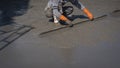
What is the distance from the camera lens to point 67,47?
875 cm

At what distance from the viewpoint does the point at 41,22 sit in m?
11.1

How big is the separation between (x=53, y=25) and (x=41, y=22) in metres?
0.57

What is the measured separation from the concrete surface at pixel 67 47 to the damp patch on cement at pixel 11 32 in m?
0.18

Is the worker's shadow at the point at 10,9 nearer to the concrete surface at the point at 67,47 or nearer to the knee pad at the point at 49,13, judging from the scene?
the concrete surface at the point at 67,47

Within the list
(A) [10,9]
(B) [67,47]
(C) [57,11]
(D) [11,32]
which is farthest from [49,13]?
(A) [10,9]

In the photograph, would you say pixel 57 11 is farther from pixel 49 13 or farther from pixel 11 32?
pixel 11 32

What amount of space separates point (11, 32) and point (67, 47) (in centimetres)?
219

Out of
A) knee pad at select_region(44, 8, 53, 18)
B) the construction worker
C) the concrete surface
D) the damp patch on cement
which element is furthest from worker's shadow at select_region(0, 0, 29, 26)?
the construction worker

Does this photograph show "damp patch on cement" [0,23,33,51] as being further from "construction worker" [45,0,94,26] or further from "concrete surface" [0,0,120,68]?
"construction worker" [45,0,94,26]

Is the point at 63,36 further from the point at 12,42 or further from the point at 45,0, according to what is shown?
the point at 45,0

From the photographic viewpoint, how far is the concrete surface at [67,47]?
7742mm

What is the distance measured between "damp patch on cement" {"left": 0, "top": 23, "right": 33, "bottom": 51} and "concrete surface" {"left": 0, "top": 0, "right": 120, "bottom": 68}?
0.60 ft

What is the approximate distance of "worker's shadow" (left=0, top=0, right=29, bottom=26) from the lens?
449 inches

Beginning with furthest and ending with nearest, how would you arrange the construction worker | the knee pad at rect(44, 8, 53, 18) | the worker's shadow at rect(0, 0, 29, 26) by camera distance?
the worker's shadow at rect(0, 0, 29, 26), the knee pad at rect(44, 8, 53, 18), the construction worker
